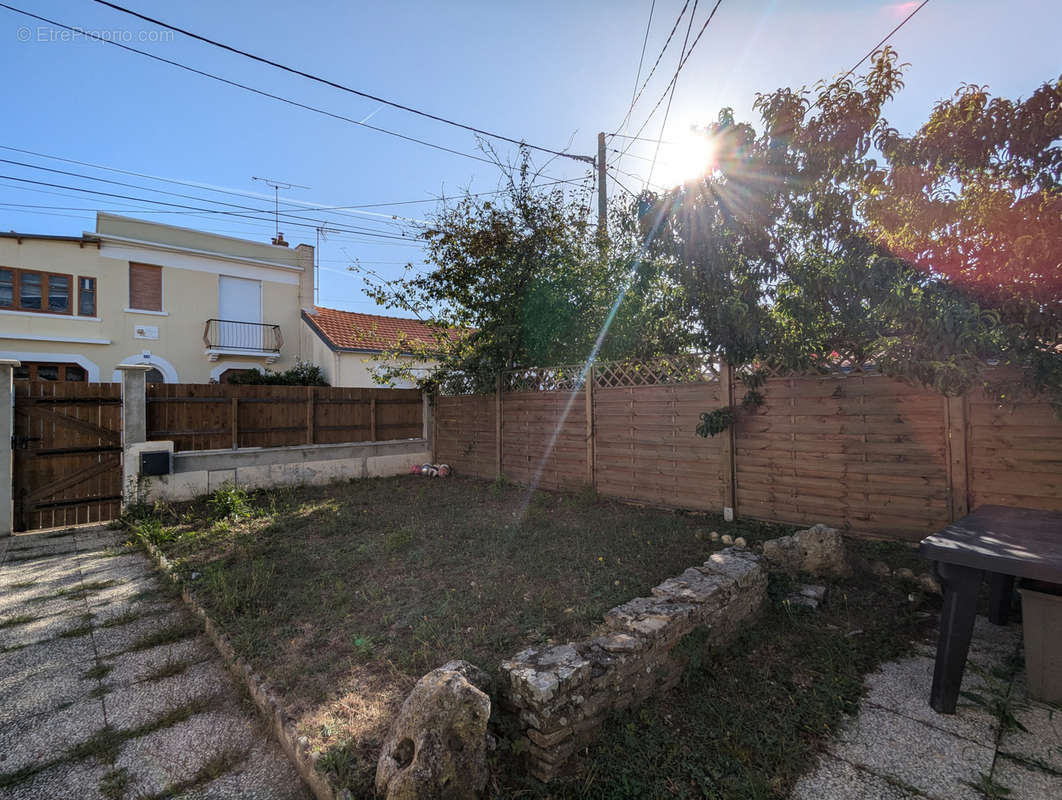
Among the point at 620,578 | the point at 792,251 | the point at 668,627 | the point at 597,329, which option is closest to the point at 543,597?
the point at 620,578

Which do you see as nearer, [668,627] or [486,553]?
[668,627]

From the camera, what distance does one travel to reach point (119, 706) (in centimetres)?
243

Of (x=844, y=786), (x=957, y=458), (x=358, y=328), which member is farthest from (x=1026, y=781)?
(x=358, y=328)

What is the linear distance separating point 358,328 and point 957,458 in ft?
39.8

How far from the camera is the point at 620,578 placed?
11.8ft

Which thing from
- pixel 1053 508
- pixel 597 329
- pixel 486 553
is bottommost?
pixel 486 553

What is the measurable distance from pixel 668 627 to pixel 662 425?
10.8ft

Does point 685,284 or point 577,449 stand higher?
point 685,284

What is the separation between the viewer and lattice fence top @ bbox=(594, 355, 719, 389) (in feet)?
16.9

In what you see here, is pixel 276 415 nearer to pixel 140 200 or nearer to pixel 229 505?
pixel 229 505

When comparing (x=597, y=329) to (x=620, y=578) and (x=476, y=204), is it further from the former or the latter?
(x=620, y=578)

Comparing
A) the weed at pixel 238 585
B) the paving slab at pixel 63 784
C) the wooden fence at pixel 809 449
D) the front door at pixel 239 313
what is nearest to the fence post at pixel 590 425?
the wooden fence at pixel 809 449

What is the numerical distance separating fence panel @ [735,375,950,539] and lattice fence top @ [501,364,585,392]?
8.15 ft

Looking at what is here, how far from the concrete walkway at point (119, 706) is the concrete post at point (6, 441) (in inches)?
97.4
